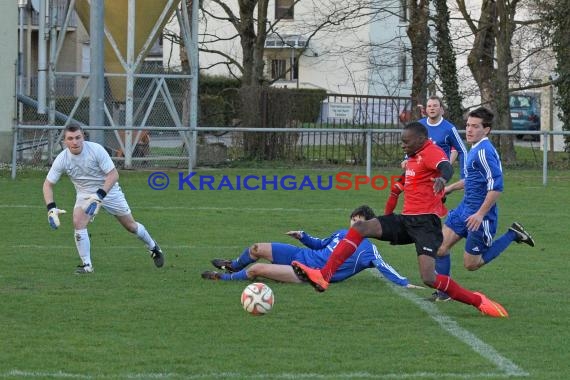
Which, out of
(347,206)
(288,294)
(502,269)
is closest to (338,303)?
(288,294)

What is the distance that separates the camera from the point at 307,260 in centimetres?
1066

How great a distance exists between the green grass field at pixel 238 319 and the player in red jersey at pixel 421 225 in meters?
0.31

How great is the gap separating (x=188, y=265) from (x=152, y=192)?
8877 millimetres

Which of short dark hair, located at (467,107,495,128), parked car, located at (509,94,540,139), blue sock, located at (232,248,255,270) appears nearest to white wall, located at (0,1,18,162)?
blue sock, located at (232,248,255,270)

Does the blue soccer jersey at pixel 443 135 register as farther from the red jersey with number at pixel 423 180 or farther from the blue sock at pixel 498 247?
the red jersey with number at pixel 423 180

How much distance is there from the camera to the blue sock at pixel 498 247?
1014 centimetres

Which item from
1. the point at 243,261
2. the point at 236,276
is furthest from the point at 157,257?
the point at 236,276

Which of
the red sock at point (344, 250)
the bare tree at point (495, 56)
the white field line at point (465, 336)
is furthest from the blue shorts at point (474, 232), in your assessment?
the bare tree at point (495, 56)

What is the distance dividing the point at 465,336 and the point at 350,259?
8.58ft

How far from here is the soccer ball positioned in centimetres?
862

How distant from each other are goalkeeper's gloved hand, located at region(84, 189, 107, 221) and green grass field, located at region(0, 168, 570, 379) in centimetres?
67

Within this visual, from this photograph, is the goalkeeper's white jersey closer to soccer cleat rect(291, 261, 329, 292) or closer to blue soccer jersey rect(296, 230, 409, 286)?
blue soccer jersey rect(296, 230, 409, 286)

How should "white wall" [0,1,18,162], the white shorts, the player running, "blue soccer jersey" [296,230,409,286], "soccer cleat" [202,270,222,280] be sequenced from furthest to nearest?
"white wall" [0,1,18,162]
the white shorts
"soccer cleat" [202,270,222,280]
"blue soccer jersey" [296,230,409,286]
the player running

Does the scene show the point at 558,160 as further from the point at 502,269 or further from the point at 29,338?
the point at 29,338
